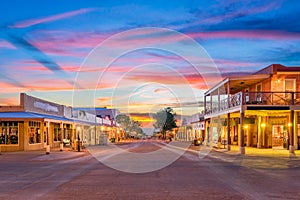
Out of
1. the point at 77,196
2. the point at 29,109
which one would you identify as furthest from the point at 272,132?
the point at 77,196

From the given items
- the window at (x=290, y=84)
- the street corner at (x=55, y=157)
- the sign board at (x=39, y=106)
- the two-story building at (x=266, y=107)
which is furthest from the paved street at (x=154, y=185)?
the sign board at (x=39, y=106)

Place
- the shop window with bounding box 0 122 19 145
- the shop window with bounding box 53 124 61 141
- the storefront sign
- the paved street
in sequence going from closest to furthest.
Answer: the paved street
the shop window with bounding box 0 122 19 145
the storefront sign
the shop window with bounding box 53 124 61 141

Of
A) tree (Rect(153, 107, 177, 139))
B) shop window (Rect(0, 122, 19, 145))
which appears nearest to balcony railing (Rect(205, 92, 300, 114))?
shop window (Rect(0, 122, 19, 145))

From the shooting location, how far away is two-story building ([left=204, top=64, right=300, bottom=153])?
108 feet

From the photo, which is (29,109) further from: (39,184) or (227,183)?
(227,183)

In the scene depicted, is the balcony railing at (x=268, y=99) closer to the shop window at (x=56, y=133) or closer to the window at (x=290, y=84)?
the window at (x=290, y=84)

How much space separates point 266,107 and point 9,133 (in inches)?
876

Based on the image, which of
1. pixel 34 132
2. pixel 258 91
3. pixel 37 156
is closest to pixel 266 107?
pixel 258 91

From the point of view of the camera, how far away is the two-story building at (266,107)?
3294 cm

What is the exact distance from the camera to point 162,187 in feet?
44.3

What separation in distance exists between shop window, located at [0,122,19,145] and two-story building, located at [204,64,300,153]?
1877cm

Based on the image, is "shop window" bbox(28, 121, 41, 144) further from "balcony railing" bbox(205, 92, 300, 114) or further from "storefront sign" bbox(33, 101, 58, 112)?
"balcony railing" bbox(205, 92, 300, 114)

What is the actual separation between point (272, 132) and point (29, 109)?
22.6 m

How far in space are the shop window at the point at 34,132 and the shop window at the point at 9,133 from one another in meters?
1.36
